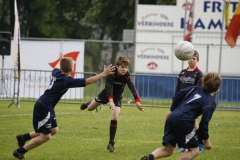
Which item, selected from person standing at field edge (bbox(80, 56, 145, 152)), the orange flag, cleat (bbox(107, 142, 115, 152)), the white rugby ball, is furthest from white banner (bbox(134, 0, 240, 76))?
cleat (bbox(107, 142, 115, 152))

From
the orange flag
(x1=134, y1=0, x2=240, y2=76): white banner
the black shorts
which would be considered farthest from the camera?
(x1=134, y1=0, x2=240, y2=76): white banner

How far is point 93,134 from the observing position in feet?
42.6

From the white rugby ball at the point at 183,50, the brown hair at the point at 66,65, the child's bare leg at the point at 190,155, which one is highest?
the white rugby ball at the point at 183,50

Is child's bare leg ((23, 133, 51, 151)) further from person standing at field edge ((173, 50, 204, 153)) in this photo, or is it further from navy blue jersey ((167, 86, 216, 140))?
person standing at field edge ((173, 50, 204, 153))

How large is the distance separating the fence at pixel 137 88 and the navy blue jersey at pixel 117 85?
952 centimetres

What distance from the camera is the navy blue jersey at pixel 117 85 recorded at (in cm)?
1117

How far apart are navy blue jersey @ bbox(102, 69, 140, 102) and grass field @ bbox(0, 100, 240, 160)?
1.03m

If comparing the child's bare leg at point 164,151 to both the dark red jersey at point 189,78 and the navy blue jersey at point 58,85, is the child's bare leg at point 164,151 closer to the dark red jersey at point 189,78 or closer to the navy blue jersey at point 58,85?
the navy blue jersey at point 58,85

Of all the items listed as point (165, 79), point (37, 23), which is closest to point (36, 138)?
point (165, 79)

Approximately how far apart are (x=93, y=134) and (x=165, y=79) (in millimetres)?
10162

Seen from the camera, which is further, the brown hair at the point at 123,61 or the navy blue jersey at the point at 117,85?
the navy blue jersey at the point at 117,85

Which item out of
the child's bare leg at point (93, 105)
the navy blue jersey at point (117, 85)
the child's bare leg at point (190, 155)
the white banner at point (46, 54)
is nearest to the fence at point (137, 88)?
the white banner at point (46, 54)

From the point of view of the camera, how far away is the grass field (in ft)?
34.0

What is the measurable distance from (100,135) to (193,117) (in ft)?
16.9
